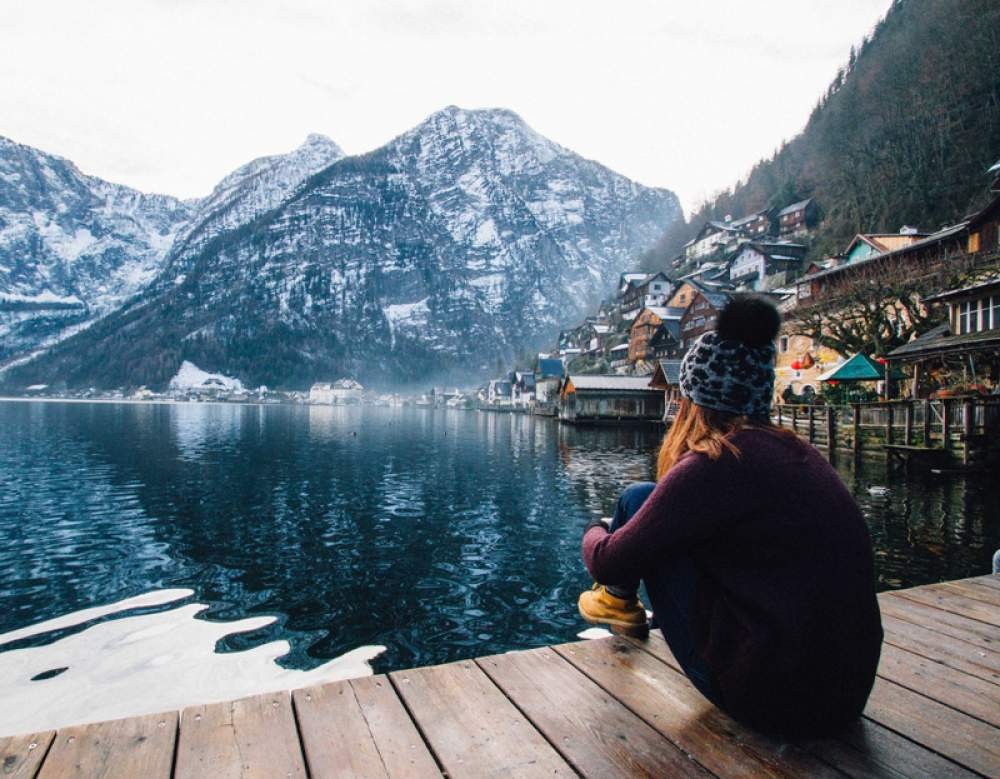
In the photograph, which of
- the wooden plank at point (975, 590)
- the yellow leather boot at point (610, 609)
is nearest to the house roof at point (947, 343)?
the wooden plank at point (975, 590)

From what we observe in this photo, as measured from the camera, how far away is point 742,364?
8.19 feet

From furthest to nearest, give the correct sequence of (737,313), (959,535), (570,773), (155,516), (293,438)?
(293,438)
(155,516)
(959,535)
(737,313)
(570,773)

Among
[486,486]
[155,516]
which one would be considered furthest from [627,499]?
[486,486]

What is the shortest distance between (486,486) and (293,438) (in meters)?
27.6

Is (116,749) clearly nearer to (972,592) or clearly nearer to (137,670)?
(137,670)

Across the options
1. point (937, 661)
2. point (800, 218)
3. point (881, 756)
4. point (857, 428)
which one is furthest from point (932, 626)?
point (800, 218)

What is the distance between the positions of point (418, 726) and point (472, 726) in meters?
0.26

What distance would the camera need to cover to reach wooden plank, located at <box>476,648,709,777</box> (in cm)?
238

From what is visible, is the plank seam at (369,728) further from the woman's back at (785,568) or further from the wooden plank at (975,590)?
the wooden plank at (975,590)

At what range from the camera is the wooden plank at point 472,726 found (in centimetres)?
241

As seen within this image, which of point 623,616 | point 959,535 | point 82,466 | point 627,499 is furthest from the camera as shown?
point 82,466

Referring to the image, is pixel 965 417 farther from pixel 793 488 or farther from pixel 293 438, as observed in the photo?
pixel 293 438

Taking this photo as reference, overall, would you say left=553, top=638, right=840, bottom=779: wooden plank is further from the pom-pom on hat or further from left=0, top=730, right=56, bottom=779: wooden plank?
left=0, top=730, right=56, bottom=779: wooden plank

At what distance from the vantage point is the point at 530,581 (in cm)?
1058
